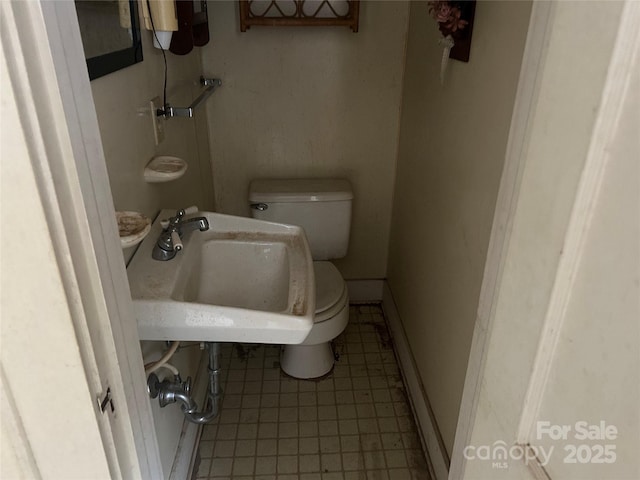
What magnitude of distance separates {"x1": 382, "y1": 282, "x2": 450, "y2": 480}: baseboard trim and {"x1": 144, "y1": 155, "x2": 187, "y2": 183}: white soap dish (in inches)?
46.9

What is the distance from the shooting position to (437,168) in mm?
1629

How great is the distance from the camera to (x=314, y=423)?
186 cm

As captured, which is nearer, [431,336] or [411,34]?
[431,336]

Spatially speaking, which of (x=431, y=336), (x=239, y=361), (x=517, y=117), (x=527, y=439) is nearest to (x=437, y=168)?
(x=431, y=336)

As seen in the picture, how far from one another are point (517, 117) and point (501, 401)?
0.43 meters

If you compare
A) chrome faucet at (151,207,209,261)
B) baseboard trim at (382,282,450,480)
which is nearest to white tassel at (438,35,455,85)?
chrome faucet at (151,207,209,261)

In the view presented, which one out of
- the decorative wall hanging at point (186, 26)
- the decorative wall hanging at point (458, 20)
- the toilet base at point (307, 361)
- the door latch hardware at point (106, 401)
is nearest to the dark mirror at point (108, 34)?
the decorative wall hanging at point (186, 26)

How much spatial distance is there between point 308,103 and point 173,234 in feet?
3.79

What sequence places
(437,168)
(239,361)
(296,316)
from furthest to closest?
(239,361) → (437,168) → (296,316)

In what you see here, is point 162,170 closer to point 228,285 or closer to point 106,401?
point 228,285

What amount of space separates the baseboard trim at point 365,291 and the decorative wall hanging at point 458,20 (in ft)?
4.66

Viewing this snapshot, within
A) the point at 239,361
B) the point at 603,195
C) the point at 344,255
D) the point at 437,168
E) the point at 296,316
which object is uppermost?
the point at 603,195

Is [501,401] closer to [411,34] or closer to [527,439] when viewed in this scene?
[527,439]

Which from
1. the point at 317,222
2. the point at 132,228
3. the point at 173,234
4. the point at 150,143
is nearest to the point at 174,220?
the point at 173,234
